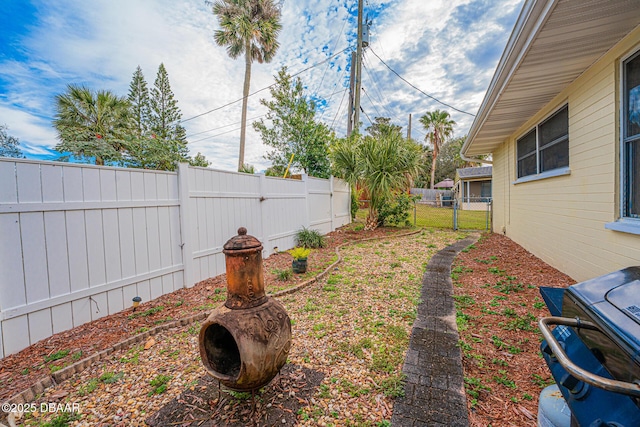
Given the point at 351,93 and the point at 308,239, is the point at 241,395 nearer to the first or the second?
the point at 308,239

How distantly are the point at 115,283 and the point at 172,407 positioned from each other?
6.66 feet

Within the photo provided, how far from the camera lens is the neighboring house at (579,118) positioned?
2.52m

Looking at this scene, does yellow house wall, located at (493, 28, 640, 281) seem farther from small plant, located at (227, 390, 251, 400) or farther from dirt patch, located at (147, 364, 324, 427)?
small plant, located at (227, 390, 251, 400)

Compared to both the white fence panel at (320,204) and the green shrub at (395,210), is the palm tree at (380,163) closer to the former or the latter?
the green shrub at (395,210)

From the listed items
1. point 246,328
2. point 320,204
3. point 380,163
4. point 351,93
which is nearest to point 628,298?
point 246,328

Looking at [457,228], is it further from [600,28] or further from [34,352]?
[34,352]

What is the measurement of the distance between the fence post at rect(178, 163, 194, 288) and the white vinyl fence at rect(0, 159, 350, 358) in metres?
0.01

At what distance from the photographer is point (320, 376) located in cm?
214

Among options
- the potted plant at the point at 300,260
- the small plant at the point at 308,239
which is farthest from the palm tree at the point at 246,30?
the potted plant at the point at 300,260

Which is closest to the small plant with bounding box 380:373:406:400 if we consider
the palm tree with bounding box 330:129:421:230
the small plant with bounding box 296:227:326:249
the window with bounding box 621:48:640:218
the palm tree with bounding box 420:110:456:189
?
the window with bounding box 621:48:640:218

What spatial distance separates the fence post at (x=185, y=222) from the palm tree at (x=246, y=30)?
7.87 m

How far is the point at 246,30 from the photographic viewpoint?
467 inches

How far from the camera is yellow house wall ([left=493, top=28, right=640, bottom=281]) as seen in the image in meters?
2.96

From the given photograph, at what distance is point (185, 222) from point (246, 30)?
37.8ft
